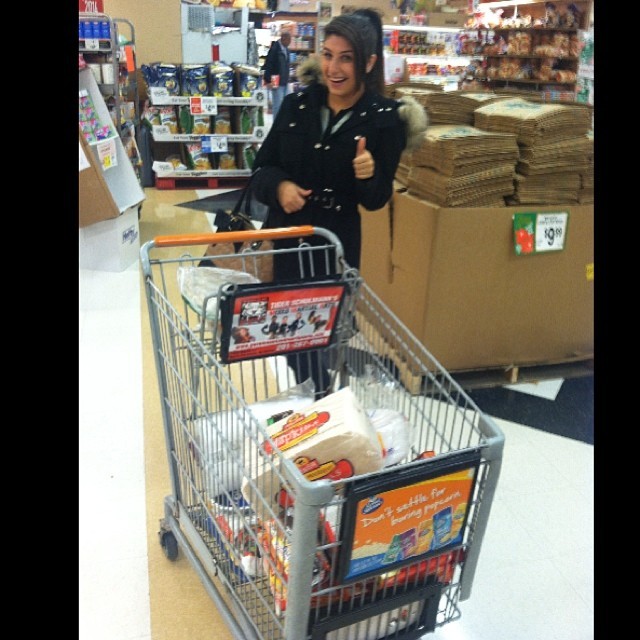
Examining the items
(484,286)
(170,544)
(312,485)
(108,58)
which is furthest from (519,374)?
(108,58)

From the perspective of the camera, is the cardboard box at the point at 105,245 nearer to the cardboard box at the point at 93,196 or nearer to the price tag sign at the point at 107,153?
the cardboard box at the point at 93,196

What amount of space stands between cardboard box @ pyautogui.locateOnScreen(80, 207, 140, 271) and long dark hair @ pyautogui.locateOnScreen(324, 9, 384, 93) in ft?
8.32

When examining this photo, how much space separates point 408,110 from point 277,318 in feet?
3.16

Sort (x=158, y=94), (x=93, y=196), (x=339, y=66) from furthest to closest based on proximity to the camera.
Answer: (x=158, y=94) → (x=93, y=196) → (x=339, y=66)

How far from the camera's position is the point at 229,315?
142 centimetres

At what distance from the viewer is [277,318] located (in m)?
1.48

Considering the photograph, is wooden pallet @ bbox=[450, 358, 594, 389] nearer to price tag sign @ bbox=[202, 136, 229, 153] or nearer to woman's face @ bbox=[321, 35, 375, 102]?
woman's face @ bbox=[321, 35, 375, 102]

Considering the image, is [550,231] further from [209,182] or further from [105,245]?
[209,182]

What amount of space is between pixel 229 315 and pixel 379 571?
625 millimetres

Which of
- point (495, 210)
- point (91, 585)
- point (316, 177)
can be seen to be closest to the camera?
point (91, 585)

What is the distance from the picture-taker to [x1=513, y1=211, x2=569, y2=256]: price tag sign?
8.91 feet
